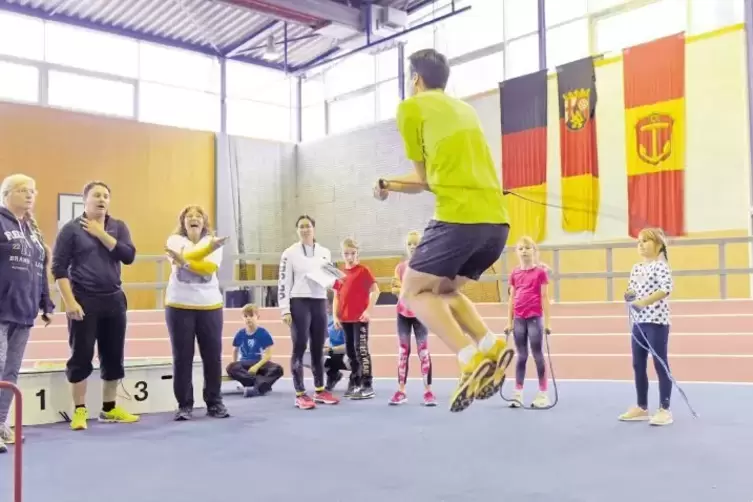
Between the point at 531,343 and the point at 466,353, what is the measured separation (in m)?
2.64

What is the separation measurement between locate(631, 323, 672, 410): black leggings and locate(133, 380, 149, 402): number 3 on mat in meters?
3.49

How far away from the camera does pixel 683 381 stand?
6465 mm

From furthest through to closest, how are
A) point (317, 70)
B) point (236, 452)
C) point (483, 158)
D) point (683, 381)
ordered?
point (317, 70) < point (683, 381) < point (236, 452) < point (483, 158)

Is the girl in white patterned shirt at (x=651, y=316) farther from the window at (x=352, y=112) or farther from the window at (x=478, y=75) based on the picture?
the window at (x=352, y=112)

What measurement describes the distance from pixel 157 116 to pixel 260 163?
2355 millimetres

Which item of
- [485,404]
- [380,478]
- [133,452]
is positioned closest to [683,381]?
[485,404]

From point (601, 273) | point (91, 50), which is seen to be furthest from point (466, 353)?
point (91, 50)

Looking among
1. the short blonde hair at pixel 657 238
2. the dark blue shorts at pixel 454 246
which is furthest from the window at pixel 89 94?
the dark blue shorts at pixel 454 246

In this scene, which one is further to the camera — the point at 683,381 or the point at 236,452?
the point at 683,381

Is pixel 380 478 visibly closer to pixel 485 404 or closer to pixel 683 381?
pixel 485 404

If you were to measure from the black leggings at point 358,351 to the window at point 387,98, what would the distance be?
9.58m

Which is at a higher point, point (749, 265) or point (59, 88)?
point (59, 88)

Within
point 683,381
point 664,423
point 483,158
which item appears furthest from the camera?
point 683,381

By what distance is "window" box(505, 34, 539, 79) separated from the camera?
12.3m
